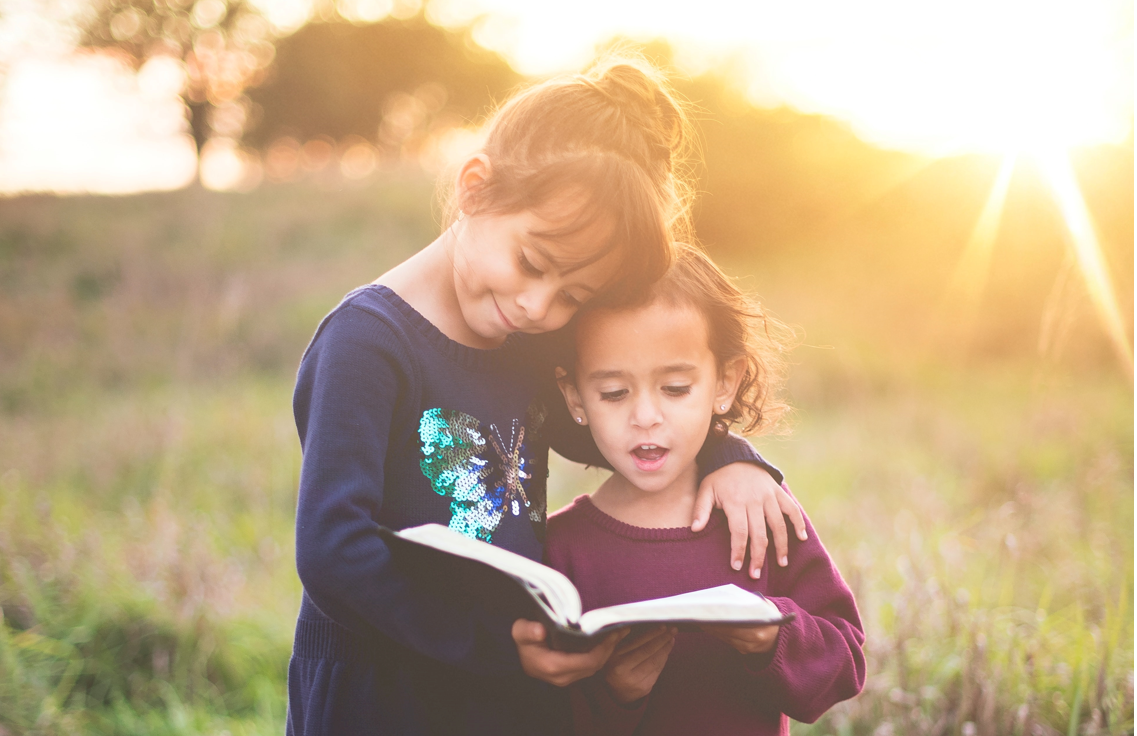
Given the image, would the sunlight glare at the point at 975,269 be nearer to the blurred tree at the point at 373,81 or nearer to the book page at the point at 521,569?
the book page at the point at 521,569

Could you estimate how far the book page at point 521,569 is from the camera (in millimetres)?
1182

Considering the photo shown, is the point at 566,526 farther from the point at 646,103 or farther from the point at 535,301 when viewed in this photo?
the point at 646,103

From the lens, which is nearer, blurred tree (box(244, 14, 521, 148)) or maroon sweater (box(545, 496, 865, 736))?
maroon sweater (box(545, 496, 865, 736))

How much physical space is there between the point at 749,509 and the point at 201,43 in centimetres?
2273

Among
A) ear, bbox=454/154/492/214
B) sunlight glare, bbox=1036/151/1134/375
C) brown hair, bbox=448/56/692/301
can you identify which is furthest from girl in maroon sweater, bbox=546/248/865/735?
→ sunlight glare, bbox=1036/151/1134/375

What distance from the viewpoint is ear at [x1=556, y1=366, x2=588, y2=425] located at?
1.77 metres

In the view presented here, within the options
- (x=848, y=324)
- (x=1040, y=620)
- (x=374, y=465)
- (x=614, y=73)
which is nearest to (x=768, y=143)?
(x=848, y=324)

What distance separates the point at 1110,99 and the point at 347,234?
10.5m

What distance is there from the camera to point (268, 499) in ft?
17.1

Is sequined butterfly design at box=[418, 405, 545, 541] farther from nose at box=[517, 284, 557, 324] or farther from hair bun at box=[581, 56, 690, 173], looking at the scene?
hair bun at box=[581, 56, 690, 173]

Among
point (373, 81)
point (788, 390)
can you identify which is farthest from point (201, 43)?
point (788, 390)

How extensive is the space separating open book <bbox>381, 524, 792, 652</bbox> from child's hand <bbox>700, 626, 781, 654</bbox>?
16 centimetres

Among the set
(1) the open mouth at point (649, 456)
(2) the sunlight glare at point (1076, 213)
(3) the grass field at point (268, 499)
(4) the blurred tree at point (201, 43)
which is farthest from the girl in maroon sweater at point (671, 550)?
(4) the blurred tree at point (201, 43)

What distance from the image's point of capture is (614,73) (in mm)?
1804
